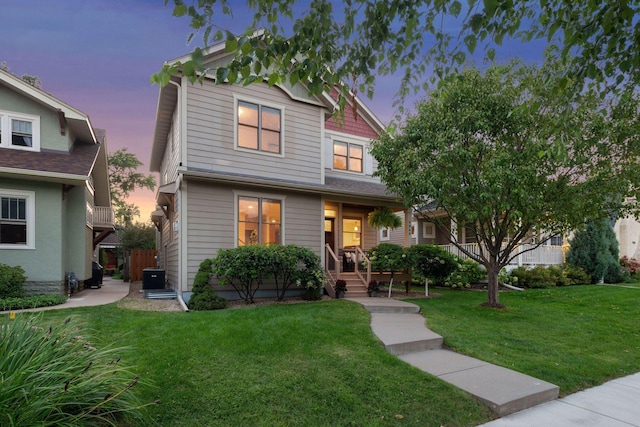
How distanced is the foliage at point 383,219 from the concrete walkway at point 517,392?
6507 mm

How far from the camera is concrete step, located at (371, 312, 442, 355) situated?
17.9ft

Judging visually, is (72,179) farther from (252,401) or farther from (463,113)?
(463,113)

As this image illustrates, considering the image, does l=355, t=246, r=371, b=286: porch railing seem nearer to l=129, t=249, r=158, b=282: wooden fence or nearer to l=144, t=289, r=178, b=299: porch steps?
l=144, t=289, r=178, b=299: porch steps

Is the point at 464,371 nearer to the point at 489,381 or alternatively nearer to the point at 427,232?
the point at 489,381

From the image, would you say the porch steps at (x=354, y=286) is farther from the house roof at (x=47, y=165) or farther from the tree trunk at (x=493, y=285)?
the house roof at (x=47, y=165)

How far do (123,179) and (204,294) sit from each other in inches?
1179

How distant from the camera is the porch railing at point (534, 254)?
15656mm

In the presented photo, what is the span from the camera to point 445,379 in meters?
4.43

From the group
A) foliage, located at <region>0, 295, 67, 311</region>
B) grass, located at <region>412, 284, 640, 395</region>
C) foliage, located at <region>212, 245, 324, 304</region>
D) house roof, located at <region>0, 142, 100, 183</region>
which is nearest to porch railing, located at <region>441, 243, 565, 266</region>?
grass, located at <region>412, 284, 640, 395</region>

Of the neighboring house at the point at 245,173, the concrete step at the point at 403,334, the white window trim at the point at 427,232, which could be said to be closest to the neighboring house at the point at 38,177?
the neighboring house at the point at 245,173

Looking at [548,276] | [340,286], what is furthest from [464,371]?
[548,276]

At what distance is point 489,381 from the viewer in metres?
4.42

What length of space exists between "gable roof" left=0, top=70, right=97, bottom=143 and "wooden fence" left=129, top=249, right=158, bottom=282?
7515 millimetres

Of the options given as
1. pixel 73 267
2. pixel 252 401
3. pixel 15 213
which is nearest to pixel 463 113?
pixel 252 401
